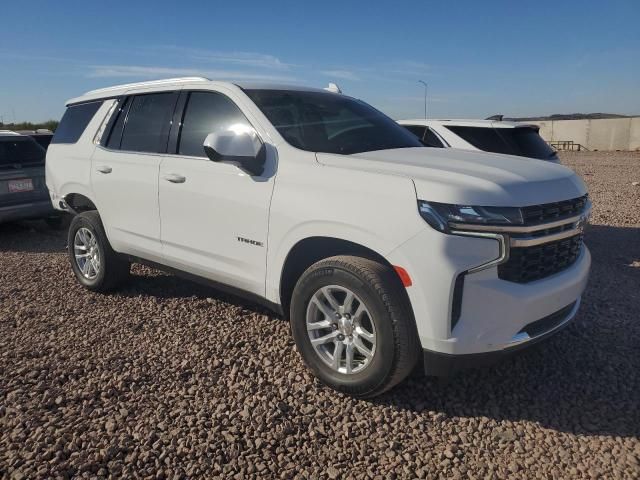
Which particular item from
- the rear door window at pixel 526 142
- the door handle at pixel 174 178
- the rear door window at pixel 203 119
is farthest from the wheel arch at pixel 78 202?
the rear door window at pixel 526 142

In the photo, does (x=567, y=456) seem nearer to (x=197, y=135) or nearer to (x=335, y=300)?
(x=335, y=300)

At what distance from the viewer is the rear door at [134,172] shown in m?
4.11

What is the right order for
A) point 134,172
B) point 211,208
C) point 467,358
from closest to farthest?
1. point 467,358
2. point 211,208
3. point 134,172

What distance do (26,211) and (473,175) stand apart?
6.87 meters

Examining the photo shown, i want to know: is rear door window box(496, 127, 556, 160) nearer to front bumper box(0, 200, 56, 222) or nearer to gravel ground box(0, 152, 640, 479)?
gravel ground box(0, 152, 640, 479)

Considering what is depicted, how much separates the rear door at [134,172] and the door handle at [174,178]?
0.51 ft

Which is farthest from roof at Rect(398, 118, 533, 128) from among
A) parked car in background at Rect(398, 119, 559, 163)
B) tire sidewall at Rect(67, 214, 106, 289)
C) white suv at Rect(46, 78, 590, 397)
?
tire sidewall at Rect(67, 214, 106, 289)

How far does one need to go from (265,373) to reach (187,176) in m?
1.50

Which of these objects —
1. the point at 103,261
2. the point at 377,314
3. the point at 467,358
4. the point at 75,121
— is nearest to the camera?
the point at 467,358

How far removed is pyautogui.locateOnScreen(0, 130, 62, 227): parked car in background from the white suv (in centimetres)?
364

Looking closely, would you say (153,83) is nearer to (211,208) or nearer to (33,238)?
(211,208)

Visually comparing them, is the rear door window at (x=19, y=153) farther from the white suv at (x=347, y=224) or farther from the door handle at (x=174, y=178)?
the door handle at (x=174, y=178)

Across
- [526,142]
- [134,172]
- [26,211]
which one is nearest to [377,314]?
[134,172]

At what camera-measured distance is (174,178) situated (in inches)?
151
